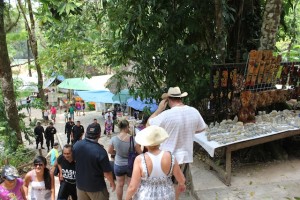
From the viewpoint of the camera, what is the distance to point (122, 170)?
473 centimetres

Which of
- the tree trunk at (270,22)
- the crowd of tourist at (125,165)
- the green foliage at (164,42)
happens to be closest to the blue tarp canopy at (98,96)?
the green foliage at (164,42)

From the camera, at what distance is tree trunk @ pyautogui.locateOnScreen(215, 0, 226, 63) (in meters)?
6.73

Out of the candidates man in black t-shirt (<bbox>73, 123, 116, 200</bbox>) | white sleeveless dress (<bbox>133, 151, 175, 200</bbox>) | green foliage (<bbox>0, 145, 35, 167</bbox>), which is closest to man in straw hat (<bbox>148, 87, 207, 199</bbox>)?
→ man in black t-shirt (<bbox>73, 123, 116, 200</bbox>)

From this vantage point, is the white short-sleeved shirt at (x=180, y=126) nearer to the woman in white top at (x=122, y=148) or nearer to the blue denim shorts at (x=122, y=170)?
the woman in white top at (x=122, y=148)

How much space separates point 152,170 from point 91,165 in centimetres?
108

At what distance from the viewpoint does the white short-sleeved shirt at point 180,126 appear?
13.2 ft

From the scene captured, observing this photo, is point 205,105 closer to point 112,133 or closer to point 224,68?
point 224,68

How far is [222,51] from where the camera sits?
23.5 feet

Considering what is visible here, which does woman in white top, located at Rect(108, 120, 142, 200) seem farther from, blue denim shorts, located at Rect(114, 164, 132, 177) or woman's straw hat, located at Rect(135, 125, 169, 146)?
woman's straw hat, located at Rect(135, 125, 169, 146)

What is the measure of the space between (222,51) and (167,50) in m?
1.32

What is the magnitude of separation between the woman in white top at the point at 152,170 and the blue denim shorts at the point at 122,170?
1.51 m

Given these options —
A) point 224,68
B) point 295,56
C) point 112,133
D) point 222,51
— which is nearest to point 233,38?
point 222,51

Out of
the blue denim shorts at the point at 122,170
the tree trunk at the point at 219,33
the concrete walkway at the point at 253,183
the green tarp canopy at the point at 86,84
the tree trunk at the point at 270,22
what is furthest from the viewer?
the green tarp canopy at the point at 86,84

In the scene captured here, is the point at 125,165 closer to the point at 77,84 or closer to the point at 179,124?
the point at 179,124
